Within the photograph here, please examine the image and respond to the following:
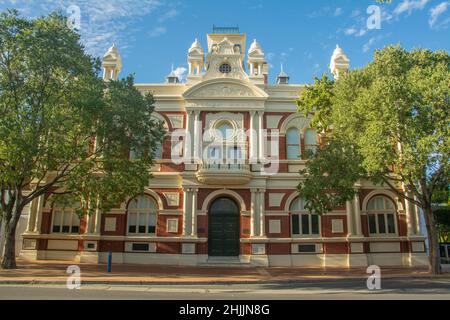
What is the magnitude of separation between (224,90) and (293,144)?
5.90 metres

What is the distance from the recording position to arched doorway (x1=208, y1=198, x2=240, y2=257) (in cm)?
2350

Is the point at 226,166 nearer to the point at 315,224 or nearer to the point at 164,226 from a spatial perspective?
the point at 164,226

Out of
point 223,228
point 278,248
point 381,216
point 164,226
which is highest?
point 381,216

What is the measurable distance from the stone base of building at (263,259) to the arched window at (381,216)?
4.99 ft

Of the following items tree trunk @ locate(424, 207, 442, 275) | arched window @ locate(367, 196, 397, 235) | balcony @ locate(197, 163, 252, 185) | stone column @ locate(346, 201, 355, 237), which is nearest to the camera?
tree trunk @ locate(424, 207, 442, 275)

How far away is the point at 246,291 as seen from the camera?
13172mm

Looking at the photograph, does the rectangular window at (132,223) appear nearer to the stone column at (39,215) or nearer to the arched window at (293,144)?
the stone column at (39,215)

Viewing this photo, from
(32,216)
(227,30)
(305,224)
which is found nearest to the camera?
(305,224)

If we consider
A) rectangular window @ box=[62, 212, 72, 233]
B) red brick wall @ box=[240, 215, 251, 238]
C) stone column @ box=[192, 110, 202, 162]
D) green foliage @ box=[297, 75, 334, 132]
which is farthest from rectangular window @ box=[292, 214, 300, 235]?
rectangular window @ box=[62, 212, 72, 233]

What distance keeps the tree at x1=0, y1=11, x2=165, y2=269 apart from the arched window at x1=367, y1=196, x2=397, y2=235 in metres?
14.8

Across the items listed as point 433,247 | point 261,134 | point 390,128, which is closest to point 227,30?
point 261,134

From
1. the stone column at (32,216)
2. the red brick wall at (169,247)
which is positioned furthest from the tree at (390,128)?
the stone column at (32,216)

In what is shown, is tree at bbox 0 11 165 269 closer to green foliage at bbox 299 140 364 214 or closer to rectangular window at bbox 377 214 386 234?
green foliage at bbox 299 140 364 214

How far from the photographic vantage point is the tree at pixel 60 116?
16812 millimetres
